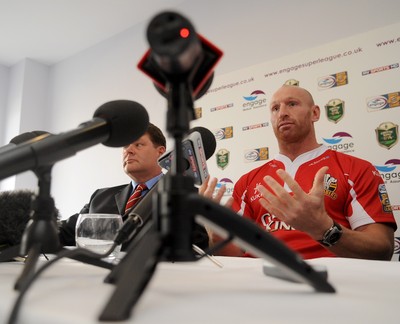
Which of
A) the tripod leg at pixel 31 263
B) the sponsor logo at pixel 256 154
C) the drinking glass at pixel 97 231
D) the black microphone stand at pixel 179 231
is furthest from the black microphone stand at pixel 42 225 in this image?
the sponsor logo at pixel 256 154

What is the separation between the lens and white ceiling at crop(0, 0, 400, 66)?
1.77 metres

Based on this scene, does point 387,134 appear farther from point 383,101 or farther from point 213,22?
point 213,22

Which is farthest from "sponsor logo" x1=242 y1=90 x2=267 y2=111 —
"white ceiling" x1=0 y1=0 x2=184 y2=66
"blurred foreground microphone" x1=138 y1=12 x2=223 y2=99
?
"blurred foreground microphone" x1=138 y1=12 x2=223 y2=99

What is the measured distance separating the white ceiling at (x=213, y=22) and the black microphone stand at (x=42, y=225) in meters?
1.78

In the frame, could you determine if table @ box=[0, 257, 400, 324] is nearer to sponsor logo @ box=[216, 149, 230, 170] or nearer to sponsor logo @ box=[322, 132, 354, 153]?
sponsor logo @ box=[322, 132, 354, 153]

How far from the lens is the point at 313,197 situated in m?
0.80

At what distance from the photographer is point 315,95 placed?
1771 mm

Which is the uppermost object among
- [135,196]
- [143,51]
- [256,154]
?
[143,51]

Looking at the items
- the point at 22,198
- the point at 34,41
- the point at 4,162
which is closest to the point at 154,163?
the point at 22,198

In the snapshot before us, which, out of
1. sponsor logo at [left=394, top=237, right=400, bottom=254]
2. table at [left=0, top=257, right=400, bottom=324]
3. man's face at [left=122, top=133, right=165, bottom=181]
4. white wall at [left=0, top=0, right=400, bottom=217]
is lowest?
sponsor logo at [left=394, top=237, right=400, bottom=254]

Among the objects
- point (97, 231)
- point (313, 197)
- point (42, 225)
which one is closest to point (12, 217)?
point (97, 231)

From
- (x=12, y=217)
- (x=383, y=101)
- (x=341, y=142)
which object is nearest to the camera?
(x=12, y=217)

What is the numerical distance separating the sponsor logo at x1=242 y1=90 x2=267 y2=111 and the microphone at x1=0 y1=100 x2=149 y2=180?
1582 mm

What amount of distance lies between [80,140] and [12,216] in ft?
1.31
